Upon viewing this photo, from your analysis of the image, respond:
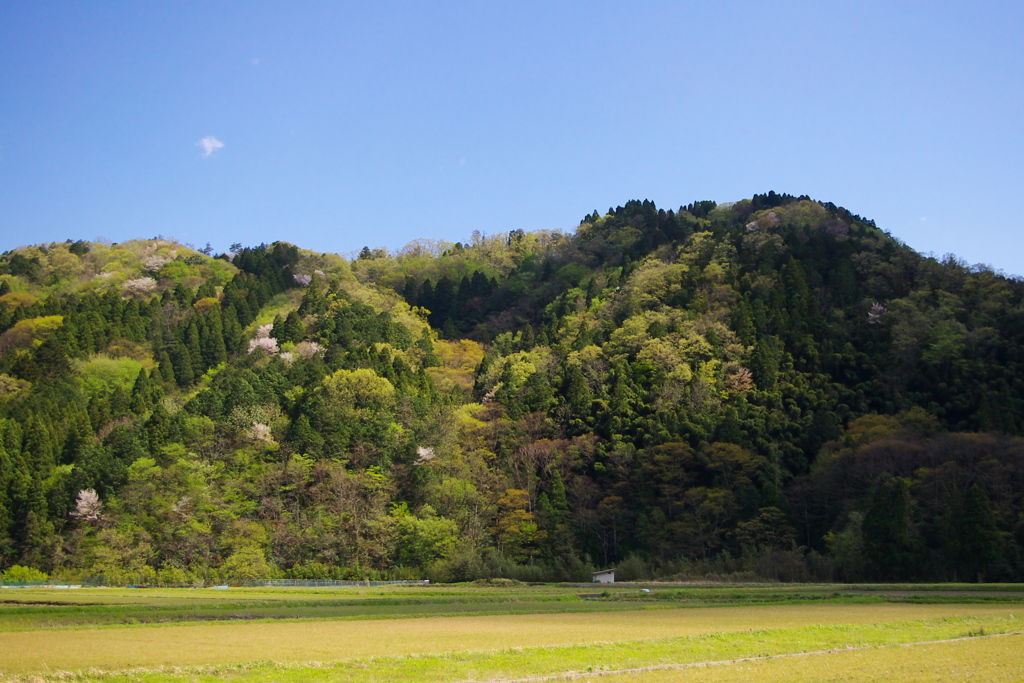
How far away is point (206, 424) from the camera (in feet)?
187

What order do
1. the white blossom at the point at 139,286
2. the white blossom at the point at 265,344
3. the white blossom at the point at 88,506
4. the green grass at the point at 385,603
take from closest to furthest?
the green grass at the point at 385,603, the white blossom at the point at 88,506, the white blossom at the point at 265,344, the white blossom at the point at 139,286

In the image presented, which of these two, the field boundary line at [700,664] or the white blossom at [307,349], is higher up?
the white blossom at [307,349]

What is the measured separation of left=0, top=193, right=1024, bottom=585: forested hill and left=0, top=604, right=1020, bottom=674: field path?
63.1 feet

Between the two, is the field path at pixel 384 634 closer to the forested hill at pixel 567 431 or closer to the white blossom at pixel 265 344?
the forested hill at pixel 567 431

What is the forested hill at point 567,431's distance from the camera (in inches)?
1866

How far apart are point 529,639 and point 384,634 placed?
353 centimetres

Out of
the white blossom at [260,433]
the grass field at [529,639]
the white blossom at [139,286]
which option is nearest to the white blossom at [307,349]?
the white blossom at [260,433]

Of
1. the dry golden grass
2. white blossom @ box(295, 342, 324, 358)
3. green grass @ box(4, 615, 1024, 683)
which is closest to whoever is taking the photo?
the dry golden grass

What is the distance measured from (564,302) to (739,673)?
239 ft

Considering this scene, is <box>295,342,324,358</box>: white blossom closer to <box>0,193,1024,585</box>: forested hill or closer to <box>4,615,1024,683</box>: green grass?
A: <box>0,193,1024,585</box>: forested hill

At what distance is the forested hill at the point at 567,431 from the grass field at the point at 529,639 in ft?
58.3

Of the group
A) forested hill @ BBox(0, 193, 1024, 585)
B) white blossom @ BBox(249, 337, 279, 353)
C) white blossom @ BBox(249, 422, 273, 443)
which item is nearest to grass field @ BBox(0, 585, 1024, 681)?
forested hill @ BBox(0, 193, 1024, 585)

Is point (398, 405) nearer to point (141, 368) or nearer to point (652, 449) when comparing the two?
point (652, 449)

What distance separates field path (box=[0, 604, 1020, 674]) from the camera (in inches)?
603
